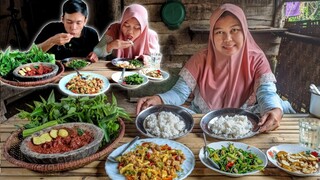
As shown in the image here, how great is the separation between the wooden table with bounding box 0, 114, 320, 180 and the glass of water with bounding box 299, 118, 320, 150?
1.5 inches

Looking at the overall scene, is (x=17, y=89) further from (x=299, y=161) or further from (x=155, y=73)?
(x=299, y=161)

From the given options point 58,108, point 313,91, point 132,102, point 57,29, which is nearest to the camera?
point 58,108

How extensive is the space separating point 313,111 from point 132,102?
0.87 meters

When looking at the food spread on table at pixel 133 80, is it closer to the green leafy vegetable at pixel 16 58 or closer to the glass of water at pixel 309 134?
the green leafy vegetable at pixel 16 58

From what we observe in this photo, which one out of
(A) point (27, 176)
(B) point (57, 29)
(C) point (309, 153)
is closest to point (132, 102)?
(B) point (57, 29)

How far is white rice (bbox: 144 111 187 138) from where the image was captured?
1.06 meters

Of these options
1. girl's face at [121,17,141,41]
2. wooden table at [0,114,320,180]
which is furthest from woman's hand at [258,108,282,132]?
girl's face at [121,17,141,41]

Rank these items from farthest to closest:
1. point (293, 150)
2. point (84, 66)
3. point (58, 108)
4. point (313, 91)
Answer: point (84, 66) → point (313, 91) → point (58, 108) → point (293, 150)

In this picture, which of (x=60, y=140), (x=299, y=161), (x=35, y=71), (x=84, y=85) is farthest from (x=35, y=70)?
(x=299, y=161)

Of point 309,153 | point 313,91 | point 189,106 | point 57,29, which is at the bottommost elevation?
point 189,106

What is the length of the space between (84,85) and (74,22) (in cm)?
47

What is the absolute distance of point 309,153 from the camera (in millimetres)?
923

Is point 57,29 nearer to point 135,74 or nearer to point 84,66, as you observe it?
point 84,66

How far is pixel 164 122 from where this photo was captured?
3.63ft
